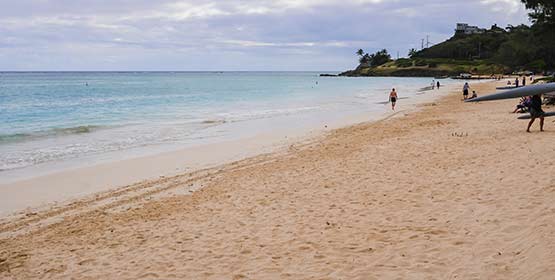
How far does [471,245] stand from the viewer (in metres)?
5.04

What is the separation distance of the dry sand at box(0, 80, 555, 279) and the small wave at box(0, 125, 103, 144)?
1195 cm

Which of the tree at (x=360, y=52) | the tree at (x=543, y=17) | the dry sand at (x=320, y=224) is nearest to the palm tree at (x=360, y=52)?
the tree at (x=360, y=52)

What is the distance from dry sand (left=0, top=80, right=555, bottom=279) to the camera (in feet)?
16.1

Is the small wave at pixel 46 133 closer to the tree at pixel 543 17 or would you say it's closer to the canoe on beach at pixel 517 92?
the canoe on beach at pixel 517 92

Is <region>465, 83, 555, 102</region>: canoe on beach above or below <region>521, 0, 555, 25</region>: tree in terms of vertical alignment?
below

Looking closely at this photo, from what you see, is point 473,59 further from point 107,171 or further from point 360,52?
point 107,171

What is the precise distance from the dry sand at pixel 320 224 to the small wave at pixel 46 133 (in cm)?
1195

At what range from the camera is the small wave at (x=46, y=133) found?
1939 cm

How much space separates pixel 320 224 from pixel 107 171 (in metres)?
7.29

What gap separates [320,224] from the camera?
21.1 ft

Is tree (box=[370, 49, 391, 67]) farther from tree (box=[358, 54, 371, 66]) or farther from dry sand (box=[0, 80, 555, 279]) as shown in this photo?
dry sand (box=[0, 80, 555, 279])

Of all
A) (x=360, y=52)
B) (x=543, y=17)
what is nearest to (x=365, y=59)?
(x=360, y=52)

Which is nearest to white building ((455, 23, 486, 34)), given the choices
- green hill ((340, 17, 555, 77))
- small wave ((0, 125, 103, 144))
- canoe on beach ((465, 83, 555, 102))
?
green hill ((340, 17, 555, 77))

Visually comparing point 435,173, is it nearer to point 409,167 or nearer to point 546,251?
point 409,167
